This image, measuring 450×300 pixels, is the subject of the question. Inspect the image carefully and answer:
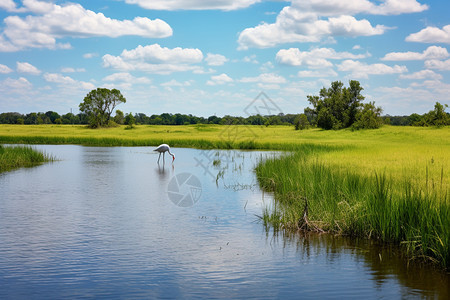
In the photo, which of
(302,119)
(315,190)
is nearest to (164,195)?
(315,190)

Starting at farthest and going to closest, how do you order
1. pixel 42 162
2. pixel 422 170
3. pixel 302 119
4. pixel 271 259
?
pixel 302 119, pixel 42 162, pixel 422 170, pixel 271 259

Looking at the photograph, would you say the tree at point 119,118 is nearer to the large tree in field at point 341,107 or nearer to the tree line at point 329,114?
the tree line at point 329,114

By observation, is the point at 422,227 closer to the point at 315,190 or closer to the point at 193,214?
the point at 315,190

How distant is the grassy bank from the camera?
30984mm

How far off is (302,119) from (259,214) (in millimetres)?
71075

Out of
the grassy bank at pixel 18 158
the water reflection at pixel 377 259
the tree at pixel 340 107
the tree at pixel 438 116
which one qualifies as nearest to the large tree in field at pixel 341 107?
the tree at pixel 340 107

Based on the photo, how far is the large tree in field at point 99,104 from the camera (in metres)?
109

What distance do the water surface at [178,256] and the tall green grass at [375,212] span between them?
0.47 meters

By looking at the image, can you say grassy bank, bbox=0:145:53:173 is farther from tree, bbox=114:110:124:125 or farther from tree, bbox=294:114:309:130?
tree, bbox=114:110:124:125

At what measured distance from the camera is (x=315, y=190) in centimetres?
1457

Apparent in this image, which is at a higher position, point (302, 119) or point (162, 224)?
point (302, 119)

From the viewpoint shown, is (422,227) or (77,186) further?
(77,186)

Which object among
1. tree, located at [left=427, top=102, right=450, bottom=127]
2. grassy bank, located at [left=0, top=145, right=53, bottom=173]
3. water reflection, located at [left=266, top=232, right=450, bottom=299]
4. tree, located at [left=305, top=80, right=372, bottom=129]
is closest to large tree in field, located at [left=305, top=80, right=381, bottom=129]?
tree, located at [left=305, top=80, right=372, bottom=129]

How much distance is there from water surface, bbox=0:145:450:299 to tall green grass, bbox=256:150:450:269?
0.47 meters
